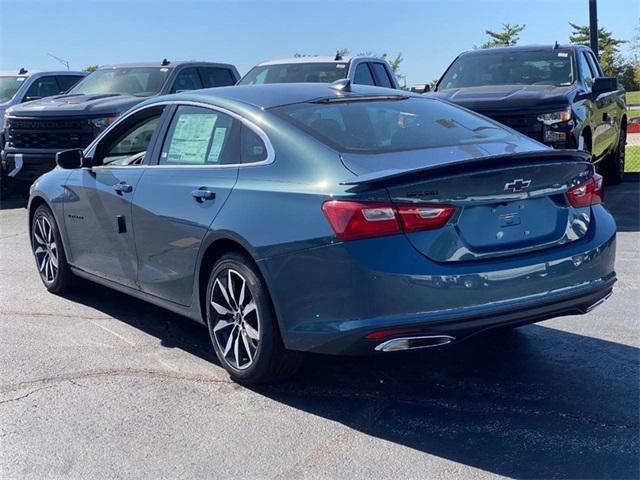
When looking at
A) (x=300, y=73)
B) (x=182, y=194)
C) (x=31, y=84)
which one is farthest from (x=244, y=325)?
(x=31, y=84)

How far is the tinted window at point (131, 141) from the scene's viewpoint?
19.4ft

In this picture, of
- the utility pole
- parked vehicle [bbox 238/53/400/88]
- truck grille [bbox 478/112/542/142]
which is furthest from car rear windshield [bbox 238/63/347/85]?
the utility pole

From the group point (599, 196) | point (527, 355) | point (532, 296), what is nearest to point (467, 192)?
point (532, 296)

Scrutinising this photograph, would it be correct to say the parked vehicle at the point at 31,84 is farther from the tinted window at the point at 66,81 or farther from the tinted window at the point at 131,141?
the tinted window at the point at 131,141

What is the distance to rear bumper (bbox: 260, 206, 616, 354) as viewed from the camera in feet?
12.8

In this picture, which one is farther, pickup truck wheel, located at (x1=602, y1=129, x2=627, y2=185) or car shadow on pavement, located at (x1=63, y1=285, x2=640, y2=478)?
pickup truck wheel, located at (x1=602, y1=129, x2=627, y2=185)

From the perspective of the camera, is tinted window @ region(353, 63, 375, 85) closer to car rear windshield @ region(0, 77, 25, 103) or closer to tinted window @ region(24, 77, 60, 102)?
tinted window @ region(24, 77, 60, 102)

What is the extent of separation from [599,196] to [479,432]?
1557 millimetres

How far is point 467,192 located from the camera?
4.01 m

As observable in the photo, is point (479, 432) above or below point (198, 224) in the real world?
below

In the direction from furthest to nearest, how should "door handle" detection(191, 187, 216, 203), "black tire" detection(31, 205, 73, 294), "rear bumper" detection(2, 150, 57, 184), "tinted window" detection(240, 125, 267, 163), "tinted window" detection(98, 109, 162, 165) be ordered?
"rear bumper" detection(2, 150, 57, 184) → "black tire" detection(31, 205, 73, 294) → "tinted window" detection(98, 109, 162, 165) → "door handle" detection(191, 187, 216, 203) → "tinted window" detection(240, 125, 267, 163)

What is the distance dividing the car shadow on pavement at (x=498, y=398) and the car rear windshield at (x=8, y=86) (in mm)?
10215

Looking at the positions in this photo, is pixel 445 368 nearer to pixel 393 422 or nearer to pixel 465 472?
pixel 393 422

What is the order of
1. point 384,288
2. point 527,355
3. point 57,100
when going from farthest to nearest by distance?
1. point 57,100
2. point 527,355
3. point 384,288
